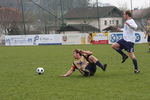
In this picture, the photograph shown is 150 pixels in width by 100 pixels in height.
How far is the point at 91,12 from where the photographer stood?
2164 inches

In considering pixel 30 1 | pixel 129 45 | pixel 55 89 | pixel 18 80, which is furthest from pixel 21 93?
pixel 30 1

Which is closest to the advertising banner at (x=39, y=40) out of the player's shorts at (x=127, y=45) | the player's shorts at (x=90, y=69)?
the player's shorts at (x=127, y=45)

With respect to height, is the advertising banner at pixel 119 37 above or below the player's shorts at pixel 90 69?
above

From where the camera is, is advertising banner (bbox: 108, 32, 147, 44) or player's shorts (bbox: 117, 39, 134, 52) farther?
advertising banner (bbox: 108, 32, 147, 44)

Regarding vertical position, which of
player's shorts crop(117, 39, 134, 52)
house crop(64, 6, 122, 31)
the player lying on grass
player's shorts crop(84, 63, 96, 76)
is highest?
house crop(64, 6, 122, 31)

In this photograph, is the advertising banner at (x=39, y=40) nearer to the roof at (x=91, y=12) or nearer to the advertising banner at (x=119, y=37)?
the advertising banner at (x=119, y=37)

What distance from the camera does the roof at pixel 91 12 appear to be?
2117 inches

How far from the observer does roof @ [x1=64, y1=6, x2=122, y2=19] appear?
53.8 meters

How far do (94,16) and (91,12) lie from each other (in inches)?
63.5

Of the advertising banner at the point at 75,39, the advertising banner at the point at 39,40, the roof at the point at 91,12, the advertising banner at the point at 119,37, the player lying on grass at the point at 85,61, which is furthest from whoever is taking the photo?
the roof at the point at 91,12

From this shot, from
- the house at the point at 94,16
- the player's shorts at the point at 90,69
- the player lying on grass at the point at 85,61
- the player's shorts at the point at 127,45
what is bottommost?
the player's shorts at the point at 90,69

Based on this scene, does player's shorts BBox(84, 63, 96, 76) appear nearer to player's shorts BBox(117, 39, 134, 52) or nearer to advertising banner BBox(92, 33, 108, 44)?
player's shorts BBox(117, 39, 134, 52)

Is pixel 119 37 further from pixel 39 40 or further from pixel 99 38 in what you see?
pixel 39 40

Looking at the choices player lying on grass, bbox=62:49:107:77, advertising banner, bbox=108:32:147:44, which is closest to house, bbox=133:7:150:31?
advertising banner, bbox=108:32:147:44
